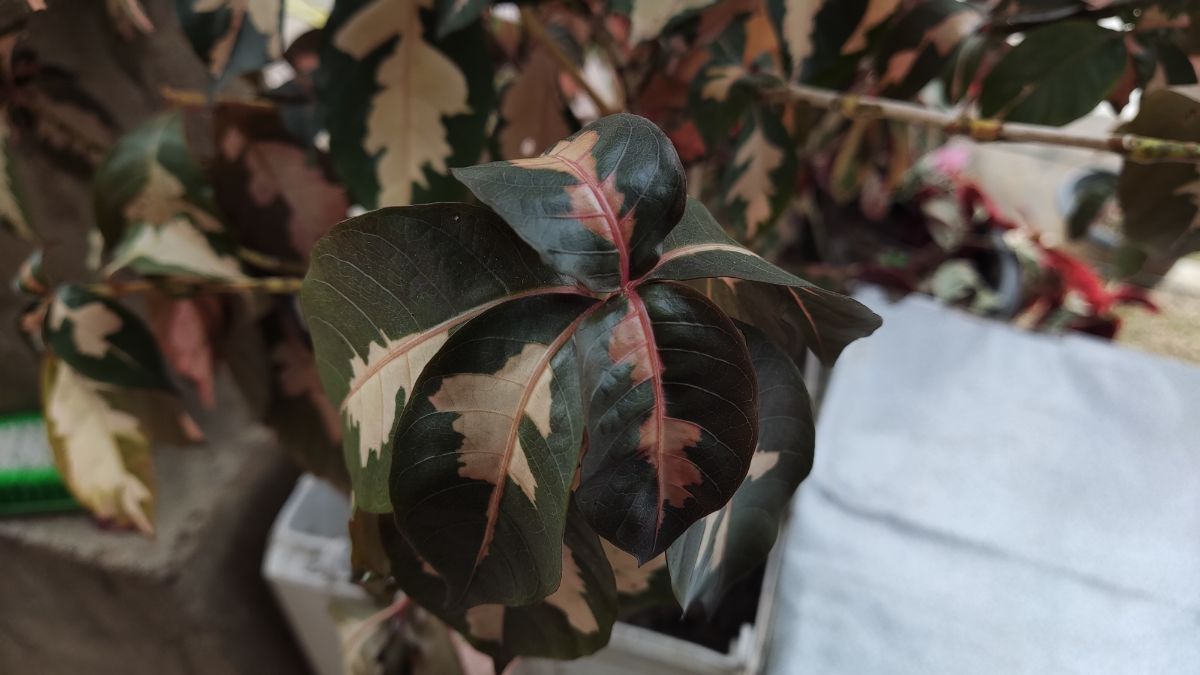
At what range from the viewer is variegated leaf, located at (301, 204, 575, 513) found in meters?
0.26

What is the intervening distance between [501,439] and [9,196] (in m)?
0.46

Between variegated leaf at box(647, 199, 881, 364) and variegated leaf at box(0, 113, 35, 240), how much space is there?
0.48m

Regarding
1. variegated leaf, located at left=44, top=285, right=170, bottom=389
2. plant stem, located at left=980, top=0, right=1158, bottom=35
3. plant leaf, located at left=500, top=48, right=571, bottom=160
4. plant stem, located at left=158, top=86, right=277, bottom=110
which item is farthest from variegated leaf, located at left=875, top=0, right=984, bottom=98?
variegated leaf, located at left=44, top=285, right=170, bottom=389

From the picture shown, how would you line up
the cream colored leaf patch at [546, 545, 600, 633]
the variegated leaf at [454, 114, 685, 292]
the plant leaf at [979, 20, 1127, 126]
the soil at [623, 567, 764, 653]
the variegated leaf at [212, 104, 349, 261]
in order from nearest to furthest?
the variegated leaf at [454, 114, 685, 292] < the cream colored leaf patch at [546, 545, 600, 633] < the plant leaf at [979, 20, 1127, 126] < the variegated leaf at [212, 104, 349, 261] < the soil at [623, 567, 764, 653]

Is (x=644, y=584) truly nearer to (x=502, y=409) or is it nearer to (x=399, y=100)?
(x=502, y=409)

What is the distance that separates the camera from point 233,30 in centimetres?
44

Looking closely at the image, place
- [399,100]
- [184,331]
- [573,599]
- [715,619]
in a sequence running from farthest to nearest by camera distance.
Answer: [715,619] < [184,331] < [399,100] < [573,599]

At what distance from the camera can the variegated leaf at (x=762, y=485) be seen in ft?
0.98

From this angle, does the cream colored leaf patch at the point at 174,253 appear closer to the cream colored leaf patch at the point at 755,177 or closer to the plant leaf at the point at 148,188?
the plant leaf at the point at 148,188

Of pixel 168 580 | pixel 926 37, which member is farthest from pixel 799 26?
pixel 168 580

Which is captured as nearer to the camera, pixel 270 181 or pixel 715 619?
pixel 270 181

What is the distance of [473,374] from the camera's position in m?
0.25

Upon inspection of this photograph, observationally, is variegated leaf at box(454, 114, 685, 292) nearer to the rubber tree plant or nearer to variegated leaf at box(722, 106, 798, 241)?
the rubber tree plant

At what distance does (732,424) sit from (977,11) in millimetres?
422
